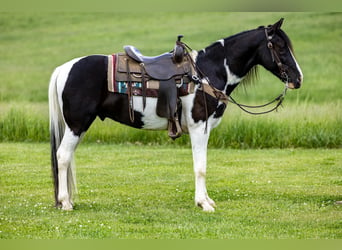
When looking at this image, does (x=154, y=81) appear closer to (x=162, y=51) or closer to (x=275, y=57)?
(x=275, y=57)

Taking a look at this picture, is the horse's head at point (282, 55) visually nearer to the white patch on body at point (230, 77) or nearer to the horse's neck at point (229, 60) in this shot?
the horse's neck at point (229, 60)

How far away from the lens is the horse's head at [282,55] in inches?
273

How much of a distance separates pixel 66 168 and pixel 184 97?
62.1 inches

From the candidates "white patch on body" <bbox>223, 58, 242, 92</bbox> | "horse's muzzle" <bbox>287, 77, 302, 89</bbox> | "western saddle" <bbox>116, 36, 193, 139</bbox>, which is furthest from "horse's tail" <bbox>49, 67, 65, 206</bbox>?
"horse's muzzle" <bbox>287, 77, 302, 89</bbox>

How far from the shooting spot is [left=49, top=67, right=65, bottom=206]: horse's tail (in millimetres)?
6887

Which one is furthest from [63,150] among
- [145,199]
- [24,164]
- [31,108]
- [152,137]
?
[31,108]

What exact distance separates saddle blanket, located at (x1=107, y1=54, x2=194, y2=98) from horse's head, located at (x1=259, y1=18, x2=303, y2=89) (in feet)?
3.27

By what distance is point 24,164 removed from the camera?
1033cm

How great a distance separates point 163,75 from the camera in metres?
6.90

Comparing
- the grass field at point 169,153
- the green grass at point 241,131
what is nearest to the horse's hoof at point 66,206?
the grass field at point 169,153

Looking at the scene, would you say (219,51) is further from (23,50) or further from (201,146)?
(23,50)

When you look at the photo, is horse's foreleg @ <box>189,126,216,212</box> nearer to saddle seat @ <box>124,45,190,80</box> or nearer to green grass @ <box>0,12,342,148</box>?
saddle seat @ <box>124,45,190,80</box>

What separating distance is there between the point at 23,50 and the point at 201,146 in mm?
11915

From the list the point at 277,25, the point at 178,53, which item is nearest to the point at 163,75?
the point at 178,53
